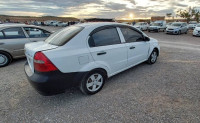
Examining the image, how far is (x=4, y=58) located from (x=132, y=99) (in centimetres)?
487

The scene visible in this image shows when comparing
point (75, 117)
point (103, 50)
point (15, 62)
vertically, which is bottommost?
point (75, 117)

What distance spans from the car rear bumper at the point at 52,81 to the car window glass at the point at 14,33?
3258 millimetres

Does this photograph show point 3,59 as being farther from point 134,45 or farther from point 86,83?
point 134,45

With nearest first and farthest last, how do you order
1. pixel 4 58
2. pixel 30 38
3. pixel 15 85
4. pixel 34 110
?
pixel 34 110 < pixel 15 85 < pixel 4 58 < pixel 30 38

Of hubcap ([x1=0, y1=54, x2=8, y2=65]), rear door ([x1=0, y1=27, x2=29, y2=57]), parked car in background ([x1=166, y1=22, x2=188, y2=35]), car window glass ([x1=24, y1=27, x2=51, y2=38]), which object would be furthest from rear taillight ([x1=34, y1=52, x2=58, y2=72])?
parked car in background ([x1=166, y1=22, x2=188, y2=35])

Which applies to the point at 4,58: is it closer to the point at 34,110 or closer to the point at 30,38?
the point at 30,38

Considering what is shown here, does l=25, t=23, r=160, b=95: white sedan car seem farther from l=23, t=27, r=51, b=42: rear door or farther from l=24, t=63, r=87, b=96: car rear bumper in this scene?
l=23, t=27, r=51, b=42: rear door

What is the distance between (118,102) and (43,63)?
5.60ft

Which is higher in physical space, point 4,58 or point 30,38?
point 30,38

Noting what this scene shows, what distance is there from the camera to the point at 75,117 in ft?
7.63

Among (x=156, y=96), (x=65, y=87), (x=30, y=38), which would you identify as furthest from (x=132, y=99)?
(x=30, y=38)

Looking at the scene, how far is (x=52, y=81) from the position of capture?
7.63 ft

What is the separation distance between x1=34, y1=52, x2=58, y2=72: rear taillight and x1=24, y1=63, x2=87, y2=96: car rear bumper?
0.08 meters

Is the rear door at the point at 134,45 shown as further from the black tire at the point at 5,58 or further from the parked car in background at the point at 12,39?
the black tire at the point at 5,58
